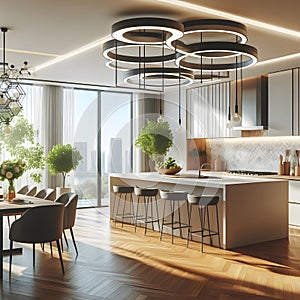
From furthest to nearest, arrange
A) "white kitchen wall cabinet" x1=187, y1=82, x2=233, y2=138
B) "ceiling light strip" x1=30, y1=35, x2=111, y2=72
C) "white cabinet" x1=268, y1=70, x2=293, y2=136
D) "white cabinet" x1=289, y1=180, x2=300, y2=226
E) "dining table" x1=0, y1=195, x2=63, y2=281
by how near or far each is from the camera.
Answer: "white kitchen wall cabinet" x1=187, y1=82, x2=233, y2=138
"white cabinet" x1=268, y1=70, x2=293, y2=136
"white cabinet" x1=289, y1=180, x2=300, y2=226
"ceiling light strip" x1=30, y1=35, x2=111, y2=72
"dining table" x1=0, y1=195, x2=63, y2=281

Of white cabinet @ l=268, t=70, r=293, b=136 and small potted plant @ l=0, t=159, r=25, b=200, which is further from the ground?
white cabinet @ l=268, t=70, r=293, b=136

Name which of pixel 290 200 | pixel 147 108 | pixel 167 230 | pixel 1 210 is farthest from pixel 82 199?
pixel 1 210

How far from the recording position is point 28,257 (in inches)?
234

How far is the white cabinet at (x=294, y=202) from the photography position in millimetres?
7941

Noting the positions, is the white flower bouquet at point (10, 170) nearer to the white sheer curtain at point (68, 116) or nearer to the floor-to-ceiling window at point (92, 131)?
the floor-to-ceiling window at point (92, 131)

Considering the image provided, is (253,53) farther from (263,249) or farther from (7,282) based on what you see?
(7,282)

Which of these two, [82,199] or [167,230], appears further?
[82,199]

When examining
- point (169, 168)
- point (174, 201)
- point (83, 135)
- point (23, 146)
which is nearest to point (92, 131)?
point (83, 135)

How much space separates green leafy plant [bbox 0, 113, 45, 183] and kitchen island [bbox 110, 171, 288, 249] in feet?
12.0

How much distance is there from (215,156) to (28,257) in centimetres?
583

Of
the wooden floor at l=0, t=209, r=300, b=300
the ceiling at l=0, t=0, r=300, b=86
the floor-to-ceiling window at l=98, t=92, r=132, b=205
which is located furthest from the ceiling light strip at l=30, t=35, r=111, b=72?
the floor-to-ceiling window at l=98, t=92, r=132, b=205

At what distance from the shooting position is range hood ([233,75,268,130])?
8844 millimetres

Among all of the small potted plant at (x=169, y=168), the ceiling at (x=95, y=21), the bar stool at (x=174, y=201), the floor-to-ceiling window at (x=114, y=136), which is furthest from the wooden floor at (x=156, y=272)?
the floor-to-ceiling window at (x=114, y=136)

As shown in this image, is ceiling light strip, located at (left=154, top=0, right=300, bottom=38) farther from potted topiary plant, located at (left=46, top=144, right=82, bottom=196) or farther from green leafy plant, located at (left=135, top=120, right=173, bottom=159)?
potted topiary plant, located at (left=46, top=144, right=82, bottom=196)
